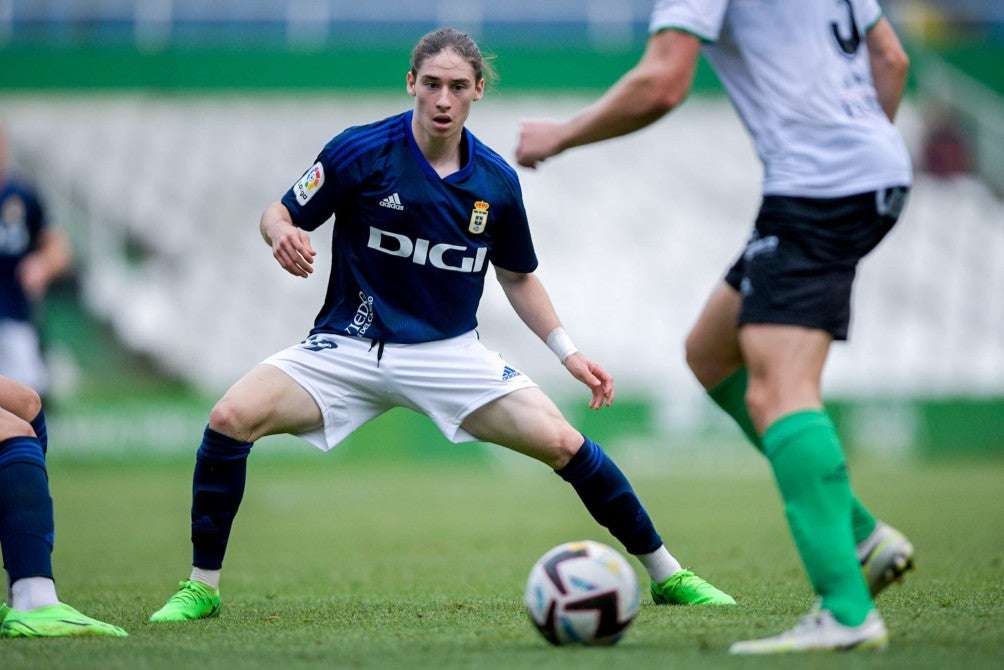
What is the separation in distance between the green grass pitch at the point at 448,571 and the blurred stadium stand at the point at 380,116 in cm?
549

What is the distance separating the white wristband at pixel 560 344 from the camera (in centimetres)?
570

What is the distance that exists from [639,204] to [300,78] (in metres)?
6.14

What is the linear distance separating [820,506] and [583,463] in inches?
65.2

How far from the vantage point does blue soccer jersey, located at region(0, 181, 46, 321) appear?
11.9m

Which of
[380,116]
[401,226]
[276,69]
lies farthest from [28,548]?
[380,116]

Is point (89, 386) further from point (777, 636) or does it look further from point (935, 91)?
point (777, 636)

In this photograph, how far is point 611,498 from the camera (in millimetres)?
5578

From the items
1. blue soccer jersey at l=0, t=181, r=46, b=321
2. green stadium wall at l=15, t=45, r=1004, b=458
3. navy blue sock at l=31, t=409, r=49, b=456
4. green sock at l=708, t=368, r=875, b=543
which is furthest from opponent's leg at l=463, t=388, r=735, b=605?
green stadium wall at l=15, t=45, r=1004, b=458

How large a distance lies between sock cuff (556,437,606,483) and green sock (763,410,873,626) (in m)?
1.53

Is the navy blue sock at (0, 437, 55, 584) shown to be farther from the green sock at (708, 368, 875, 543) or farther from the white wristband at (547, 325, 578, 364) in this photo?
the green sock at (708, 368, 875, 543)

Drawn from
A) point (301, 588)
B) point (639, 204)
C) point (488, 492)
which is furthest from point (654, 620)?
point (639, 204)

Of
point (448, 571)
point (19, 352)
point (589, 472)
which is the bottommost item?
point (19, 352)

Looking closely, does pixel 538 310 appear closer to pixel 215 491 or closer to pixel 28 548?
pixel 215 491

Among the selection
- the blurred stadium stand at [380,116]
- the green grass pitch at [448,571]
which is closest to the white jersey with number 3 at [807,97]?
the green grass pitch at [448,571]
